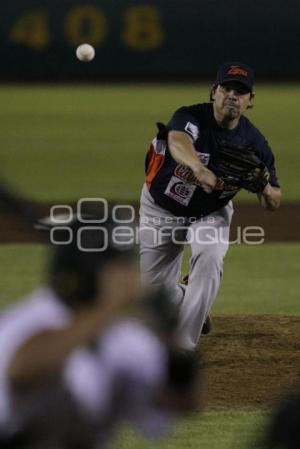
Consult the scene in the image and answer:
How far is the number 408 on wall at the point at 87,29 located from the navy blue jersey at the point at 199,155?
2561cm

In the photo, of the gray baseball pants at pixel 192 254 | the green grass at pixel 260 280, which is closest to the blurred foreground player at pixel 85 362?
the gray baseball pants at pixel 192 254

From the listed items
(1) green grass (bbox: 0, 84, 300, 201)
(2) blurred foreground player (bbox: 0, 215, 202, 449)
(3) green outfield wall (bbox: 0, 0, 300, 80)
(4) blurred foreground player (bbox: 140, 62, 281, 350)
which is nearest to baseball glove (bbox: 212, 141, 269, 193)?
(4) blurred foreground player (bbox: 140, 62, 281, 350)

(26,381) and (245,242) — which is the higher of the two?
(26,381)

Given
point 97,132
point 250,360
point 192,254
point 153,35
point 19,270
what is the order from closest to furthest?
1. point 192,254
2. point 250,360
3. point 19,270
4. point 97,132
5. point 153,35

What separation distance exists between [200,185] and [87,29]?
26316mm

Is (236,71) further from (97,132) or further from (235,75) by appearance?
(97,132)

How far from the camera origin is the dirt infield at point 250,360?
23.2 feet

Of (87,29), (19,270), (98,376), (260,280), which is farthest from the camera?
(87,29)

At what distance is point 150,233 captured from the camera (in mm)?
8258

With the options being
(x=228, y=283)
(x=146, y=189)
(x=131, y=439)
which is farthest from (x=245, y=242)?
(x=131, y=439)

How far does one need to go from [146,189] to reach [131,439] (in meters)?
2.57

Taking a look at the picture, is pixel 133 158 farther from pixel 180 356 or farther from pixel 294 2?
pixel 180 356

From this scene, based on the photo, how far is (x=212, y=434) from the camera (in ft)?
20.5

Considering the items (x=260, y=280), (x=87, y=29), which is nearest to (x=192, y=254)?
(x=260, y=280)
